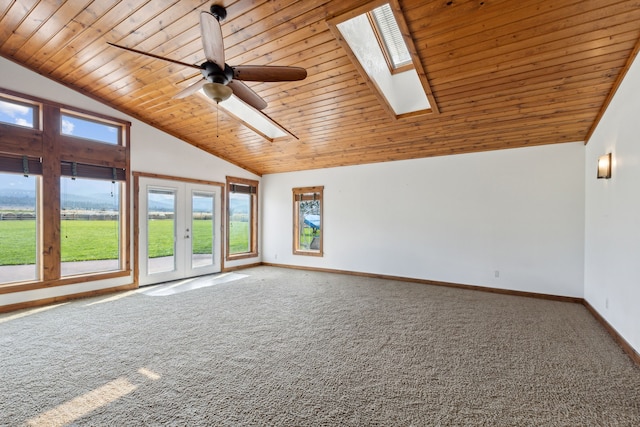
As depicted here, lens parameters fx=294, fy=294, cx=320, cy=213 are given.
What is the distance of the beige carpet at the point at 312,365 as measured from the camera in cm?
197

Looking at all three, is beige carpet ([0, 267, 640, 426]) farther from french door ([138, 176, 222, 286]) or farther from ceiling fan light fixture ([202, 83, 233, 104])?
ceiling fan light fixture ([202, 83, 233, 104])

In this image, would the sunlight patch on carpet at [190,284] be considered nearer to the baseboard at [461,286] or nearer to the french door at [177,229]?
the french door at [177,229]

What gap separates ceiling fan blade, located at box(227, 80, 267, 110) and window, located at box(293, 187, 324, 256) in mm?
4010

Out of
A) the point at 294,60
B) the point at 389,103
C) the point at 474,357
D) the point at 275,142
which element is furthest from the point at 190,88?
the point at 474,357

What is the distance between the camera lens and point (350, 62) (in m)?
3.35

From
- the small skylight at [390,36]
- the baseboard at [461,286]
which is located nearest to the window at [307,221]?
the baseboard at [461,286]

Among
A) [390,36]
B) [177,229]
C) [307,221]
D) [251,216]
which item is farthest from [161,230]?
[390,36]

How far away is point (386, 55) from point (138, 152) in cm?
452

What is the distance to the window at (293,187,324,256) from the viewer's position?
7129mm

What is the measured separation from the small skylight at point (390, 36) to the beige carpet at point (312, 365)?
10.8 ft

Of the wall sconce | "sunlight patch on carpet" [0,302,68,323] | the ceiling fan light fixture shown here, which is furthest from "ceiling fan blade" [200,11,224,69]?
the wall sconce

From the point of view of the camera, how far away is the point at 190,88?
2.90 metres

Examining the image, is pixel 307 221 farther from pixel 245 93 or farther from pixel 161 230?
pixel 245 93

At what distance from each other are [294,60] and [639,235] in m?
3.80
